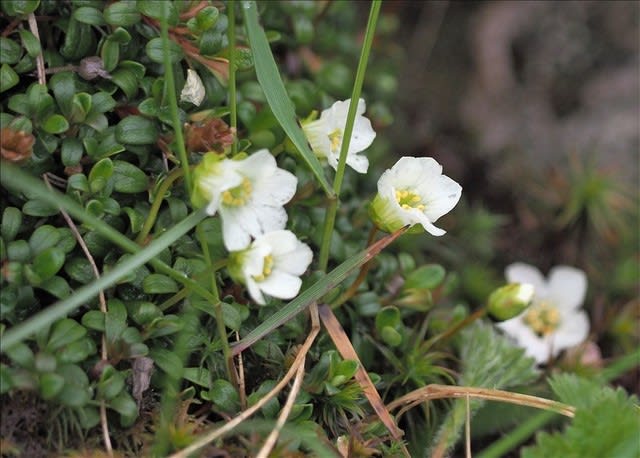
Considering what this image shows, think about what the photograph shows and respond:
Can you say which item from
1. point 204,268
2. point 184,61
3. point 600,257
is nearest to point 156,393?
point 204,268

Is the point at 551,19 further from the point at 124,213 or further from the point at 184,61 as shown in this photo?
the point at 124,213

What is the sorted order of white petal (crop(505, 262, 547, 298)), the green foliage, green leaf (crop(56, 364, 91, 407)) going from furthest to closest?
1. white petal (crop(505, 262, 547, 298))
2. the green foliage
3. green leaf (crop(56, 364, 91, 407))

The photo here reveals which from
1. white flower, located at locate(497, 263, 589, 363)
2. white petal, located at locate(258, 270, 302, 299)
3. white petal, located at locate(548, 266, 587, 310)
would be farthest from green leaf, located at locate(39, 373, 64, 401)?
white petal, located at locate(548, 266, 587, 310)

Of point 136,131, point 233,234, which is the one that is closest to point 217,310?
point 233,234

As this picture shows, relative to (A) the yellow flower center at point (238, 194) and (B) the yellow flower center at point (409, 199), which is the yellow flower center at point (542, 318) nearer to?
(B) the yellow flower center at point (409, 199)

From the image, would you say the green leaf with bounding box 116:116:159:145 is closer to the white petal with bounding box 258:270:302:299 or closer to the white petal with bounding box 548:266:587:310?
the white petal with bounding box 258:270:302:299

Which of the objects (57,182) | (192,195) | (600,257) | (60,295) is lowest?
(600,257)

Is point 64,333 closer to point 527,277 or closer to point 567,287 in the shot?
point 527,277
